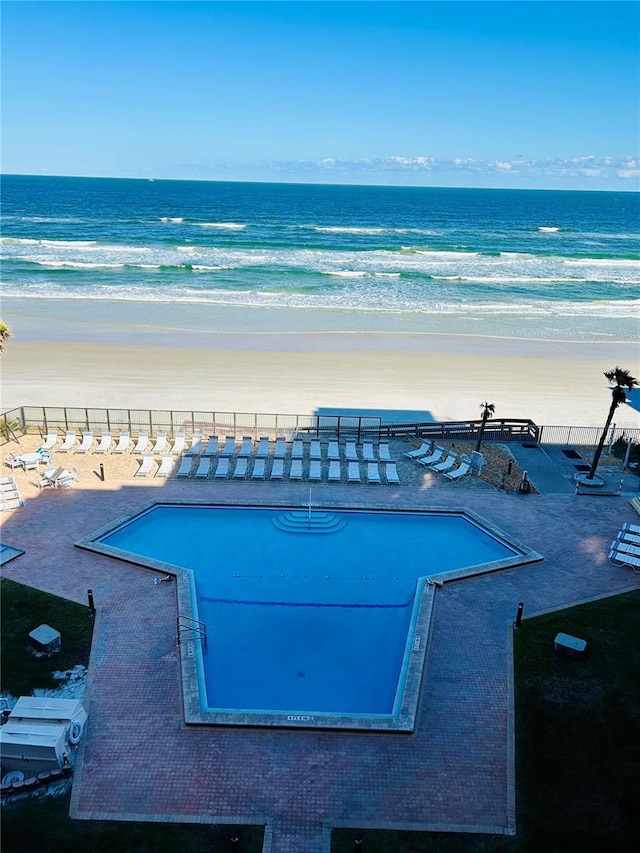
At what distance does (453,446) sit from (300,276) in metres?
35.4

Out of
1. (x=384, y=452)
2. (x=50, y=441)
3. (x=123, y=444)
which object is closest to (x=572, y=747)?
(x=384, y=452)

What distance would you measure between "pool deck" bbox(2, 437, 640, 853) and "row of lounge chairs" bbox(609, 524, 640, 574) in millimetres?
224

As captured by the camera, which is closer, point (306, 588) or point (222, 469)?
point (306, 588)

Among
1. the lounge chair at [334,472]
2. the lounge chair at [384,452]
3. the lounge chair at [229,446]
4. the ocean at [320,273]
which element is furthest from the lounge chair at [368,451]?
the ocean at [320,273]

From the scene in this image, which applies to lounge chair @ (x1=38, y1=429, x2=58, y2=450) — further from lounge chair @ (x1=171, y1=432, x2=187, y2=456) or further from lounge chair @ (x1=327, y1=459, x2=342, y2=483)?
lounge chair @ (x1=327, y1=459, x2=342, y2=483)

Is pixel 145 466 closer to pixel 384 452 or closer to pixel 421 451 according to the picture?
pixel 384 452

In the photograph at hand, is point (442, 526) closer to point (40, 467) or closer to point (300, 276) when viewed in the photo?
point (40, 467)

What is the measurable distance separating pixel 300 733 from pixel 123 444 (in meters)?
12.5

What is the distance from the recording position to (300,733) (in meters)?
10.1

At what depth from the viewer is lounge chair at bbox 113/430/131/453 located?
20.2 metres

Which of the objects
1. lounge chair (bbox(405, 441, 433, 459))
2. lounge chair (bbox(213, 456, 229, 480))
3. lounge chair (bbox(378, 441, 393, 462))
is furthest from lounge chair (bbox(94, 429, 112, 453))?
lounge chair (bbox(405, 441, 433, 459))

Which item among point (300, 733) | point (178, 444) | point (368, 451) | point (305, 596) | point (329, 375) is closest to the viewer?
point (300, 733)

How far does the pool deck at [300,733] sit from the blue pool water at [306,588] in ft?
2.27

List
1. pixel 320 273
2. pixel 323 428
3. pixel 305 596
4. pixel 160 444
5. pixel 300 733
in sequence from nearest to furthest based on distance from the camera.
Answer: pixel 300 733, pixel 305 596, pixel 160 444, pixel 323 428, pixel 320 273
